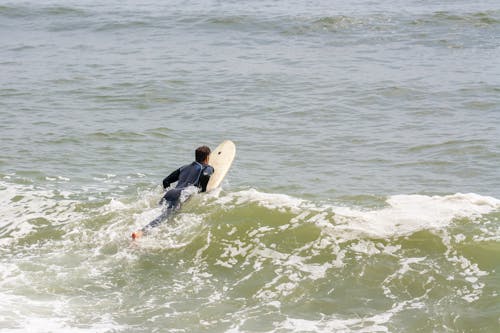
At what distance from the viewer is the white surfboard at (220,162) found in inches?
513

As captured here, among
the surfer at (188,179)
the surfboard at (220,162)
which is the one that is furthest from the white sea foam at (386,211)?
the surfer at (188,179)

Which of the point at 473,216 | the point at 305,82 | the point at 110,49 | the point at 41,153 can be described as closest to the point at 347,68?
the point at 305,82

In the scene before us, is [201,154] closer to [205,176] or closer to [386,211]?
[205,176]

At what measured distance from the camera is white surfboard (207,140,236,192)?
1304 cm

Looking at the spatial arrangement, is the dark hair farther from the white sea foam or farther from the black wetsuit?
the white sea foam

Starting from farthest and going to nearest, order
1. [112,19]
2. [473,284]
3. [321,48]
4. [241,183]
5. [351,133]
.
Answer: [112,19] < [321,48] < [351,133] < [241,183] < [473,284]

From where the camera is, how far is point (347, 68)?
72.1 feet

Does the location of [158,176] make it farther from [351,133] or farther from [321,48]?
[321,48]

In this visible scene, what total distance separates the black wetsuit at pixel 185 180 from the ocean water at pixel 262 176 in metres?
0.28

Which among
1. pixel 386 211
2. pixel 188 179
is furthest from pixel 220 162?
pixel 386 211

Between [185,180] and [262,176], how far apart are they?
251cm

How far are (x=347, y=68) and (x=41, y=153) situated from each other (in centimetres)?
922

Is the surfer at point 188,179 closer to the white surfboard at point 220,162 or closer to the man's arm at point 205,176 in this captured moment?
the man's arm at point 205,176

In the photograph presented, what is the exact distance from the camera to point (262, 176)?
47.1 feet
